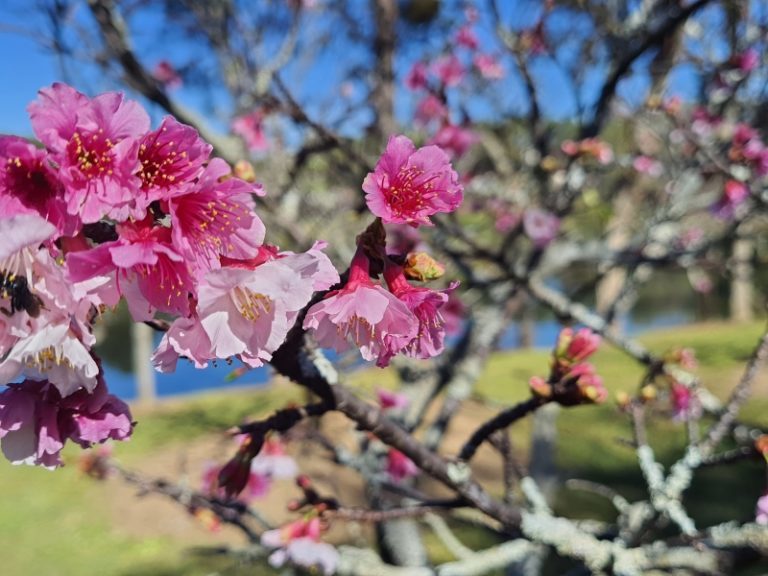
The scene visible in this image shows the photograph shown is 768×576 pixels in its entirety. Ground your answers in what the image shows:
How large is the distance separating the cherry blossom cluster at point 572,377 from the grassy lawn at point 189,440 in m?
2.09

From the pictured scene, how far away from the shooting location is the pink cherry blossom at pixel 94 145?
543 millimetres

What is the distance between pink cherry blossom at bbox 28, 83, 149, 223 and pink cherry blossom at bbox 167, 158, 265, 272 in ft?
0.15

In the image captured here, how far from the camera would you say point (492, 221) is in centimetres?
469

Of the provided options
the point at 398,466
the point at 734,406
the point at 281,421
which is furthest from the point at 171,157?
the point at 398,466

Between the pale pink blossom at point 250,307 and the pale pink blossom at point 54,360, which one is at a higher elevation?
the pale pink blossom at point 250,307

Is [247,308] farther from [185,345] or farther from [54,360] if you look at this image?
[54,360]

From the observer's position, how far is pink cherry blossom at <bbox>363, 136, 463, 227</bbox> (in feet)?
2.02

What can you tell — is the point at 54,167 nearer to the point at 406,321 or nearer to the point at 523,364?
the point at 406,321

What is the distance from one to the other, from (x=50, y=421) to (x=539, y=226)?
240 centimetres

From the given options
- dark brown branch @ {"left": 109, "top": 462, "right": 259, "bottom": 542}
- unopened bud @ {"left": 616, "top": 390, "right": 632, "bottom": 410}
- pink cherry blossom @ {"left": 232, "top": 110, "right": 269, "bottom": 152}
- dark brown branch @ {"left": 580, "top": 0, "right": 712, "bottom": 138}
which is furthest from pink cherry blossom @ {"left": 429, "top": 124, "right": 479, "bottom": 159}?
dark brown branch @ {"left": 109, "top": 462, "right": 259, "bottom": 542}

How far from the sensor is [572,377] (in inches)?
34.1

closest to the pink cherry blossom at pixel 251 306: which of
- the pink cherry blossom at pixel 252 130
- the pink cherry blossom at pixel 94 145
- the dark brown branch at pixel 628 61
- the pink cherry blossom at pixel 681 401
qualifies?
the pink cherry blossom at pixel 94 145

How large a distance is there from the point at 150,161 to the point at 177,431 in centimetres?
853

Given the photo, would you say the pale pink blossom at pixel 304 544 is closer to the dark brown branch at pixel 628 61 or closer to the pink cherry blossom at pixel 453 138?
the dark brown branch at pixel 628 61
